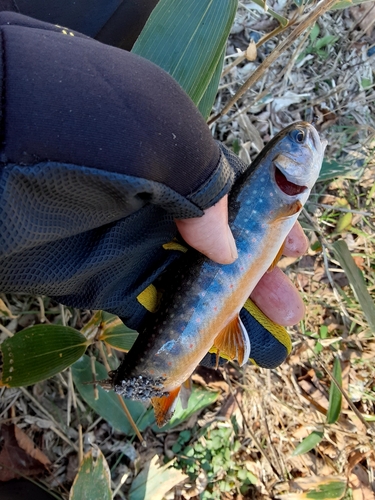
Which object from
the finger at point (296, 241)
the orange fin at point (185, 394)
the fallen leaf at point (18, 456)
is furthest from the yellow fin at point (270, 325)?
the fallen leaf at point (18, 456)

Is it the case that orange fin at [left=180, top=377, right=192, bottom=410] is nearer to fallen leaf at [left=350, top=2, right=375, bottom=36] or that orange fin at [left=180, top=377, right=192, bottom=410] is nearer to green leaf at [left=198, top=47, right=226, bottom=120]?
green leaf at [left=198, top=47, right=226, bottom=120]

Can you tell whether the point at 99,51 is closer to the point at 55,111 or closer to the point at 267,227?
the point at 55,111

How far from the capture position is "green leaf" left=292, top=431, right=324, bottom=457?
174 cm

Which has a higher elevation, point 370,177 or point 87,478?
point 370,177

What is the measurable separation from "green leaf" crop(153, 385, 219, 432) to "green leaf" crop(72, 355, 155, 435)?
8 cm

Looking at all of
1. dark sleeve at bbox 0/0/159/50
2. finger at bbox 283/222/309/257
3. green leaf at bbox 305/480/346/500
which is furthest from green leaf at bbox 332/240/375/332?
dark sleeve at bbox 0/0/159/50

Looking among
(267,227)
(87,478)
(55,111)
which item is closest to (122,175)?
(55,111)

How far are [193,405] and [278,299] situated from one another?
65cm

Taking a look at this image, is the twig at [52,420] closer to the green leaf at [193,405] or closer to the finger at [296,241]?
the green leaf at [193,405]

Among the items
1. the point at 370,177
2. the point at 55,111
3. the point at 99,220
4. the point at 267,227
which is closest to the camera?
the point at 55,111

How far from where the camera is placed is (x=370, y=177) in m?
2.13

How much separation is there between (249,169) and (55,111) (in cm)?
73

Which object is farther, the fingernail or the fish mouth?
the fish mouth

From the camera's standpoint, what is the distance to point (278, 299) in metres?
1.45
